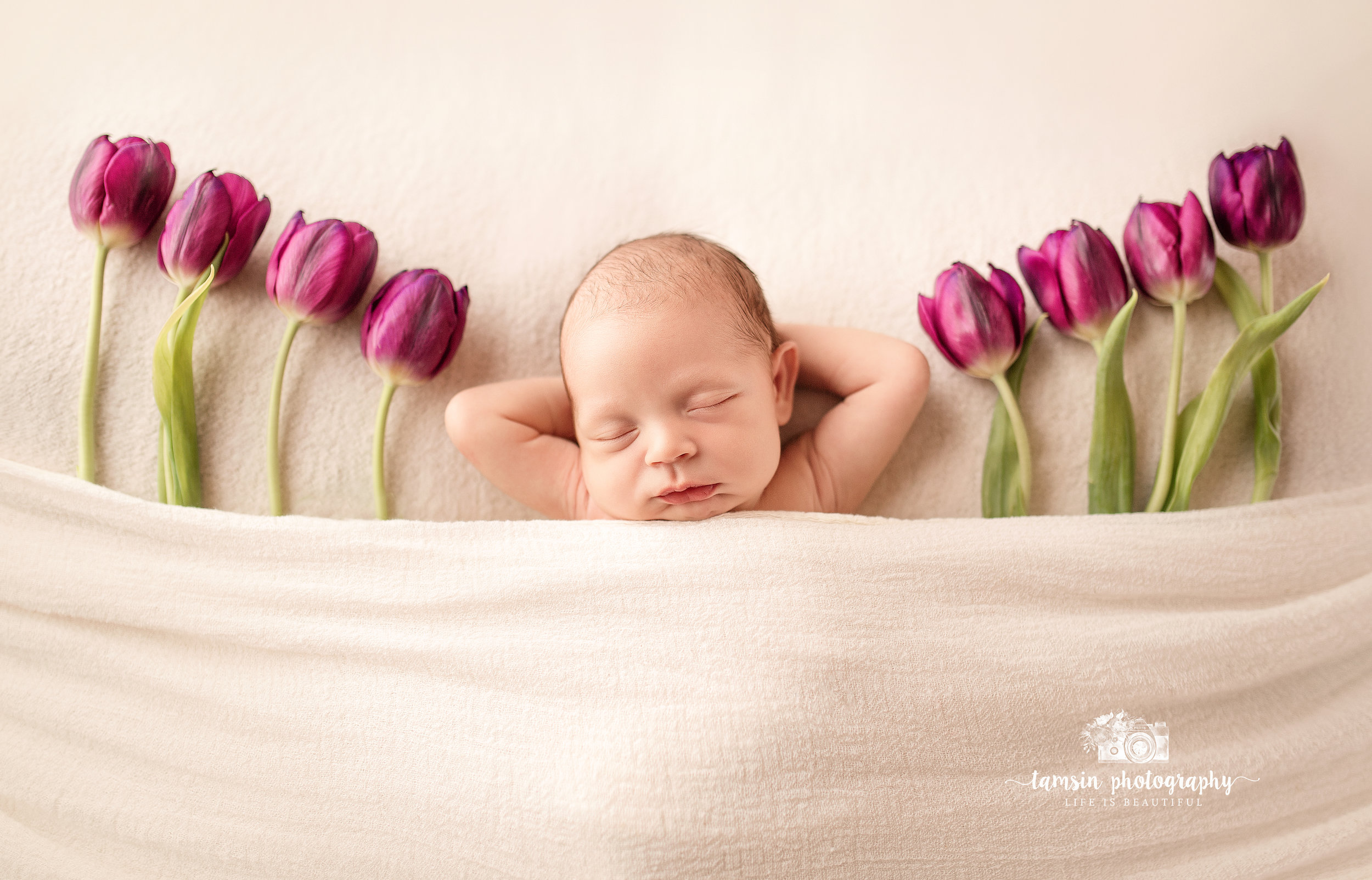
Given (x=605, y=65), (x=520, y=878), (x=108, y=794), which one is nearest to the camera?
(x=520, y=878)

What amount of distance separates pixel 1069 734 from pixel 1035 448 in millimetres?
348

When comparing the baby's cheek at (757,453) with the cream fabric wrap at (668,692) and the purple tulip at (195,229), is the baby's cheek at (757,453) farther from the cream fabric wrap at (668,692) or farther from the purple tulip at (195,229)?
the purple tulip at (195,229)

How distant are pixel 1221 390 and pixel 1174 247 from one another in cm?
17

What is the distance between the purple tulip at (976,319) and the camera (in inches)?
36.2

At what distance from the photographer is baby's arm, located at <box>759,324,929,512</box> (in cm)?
93

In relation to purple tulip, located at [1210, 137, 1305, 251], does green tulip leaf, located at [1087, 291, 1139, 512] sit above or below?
below

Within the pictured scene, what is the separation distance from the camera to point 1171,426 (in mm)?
932

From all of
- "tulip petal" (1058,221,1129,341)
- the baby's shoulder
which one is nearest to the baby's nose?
the baby's shoulder

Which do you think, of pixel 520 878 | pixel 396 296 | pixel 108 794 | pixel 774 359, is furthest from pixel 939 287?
pixel 108 794

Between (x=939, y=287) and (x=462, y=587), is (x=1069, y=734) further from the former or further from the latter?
(x=462, y=587)

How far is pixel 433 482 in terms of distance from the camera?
3.18 feet

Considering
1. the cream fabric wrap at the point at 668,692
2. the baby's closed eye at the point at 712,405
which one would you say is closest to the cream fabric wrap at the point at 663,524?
the cream fabric wrap at the point at 668,692

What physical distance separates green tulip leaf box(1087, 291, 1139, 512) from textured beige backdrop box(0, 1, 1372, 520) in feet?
0.12

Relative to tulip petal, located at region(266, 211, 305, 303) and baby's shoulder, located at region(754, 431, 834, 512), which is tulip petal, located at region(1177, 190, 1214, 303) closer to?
baby's shoulder, located at region(754, 431, 834, 512)
